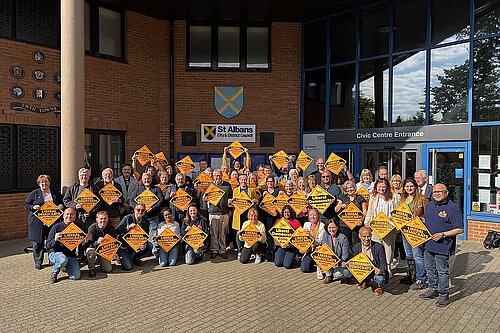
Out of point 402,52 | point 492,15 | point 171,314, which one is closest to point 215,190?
point 171,314

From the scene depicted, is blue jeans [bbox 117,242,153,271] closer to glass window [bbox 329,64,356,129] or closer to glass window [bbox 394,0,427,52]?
glass window [bbox 329,64,356,129]

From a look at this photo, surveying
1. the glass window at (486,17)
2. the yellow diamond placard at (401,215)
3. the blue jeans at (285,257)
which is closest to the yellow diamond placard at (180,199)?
the blue jeans at (285,257)

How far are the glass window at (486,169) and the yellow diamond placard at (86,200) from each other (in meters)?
9.18

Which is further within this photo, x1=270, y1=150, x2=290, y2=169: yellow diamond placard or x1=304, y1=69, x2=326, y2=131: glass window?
x1=304, y1=69, x2=326, y2=131: glass window

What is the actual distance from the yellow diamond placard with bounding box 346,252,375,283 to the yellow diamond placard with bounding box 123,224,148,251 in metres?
3.81

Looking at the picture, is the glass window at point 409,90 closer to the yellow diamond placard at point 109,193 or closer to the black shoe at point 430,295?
the black shoe at point 430,295

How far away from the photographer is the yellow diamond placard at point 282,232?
821 cm

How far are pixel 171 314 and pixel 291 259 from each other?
3.05 m

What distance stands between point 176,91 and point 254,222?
293 inches

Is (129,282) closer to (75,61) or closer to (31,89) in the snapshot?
(75,61)

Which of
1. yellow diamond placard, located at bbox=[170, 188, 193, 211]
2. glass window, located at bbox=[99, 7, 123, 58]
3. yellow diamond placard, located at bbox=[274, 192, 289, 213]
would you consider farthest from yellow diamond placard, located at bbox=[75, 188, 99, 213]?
glass window, located at bbox=[99, 7, 123, 58]

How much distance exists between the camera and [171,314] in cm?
582

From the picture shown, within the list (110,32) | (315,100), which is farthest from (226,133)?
(110,32)

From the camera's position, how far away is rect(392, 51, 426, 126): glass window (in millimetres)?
12445
